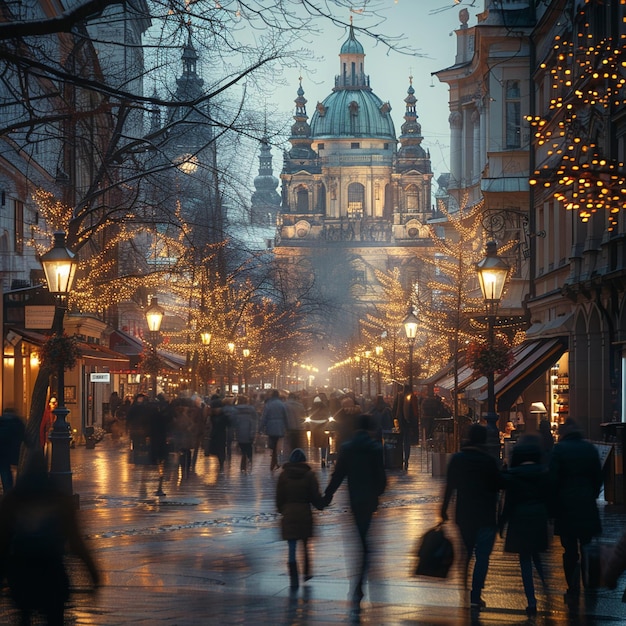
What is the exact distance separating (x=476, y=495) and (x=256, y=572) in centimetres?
294

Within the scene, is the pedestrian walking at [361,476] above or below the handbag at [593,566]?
above

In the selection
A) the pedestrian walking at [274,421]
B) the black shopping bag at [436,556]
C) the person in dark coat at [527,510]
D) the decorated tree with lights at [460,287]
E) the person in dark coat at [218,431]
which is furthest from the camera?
the decorated tree with lights at [460,287]

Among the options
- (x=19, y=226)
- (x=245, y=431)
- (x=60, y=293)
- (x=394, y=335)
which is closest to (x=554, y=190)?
(x=60, y=293)

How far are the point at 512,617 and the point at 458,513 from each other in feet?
3.51

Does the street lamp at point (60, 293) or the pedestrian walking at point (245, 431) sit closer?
the street lamp at point (60, 293)

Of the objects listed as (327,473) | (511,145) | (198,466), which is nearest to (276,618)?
(327,473)

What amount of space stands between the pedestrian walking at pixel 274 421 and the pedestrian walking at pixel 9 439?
28.0 ft

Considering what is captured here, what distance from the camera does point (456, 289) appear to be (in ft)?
119

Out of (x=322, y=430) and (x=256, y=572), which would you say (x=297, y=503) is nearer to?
(x=256, y=572)

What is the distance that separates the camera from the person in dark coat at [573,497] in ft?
39.3

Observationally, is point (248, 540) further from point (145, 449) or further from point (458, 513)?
point (145, 449)

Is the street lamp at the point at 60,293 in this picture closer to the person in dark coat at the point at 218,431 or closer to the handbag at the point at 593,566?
the person in dark coat at the point at 218,431

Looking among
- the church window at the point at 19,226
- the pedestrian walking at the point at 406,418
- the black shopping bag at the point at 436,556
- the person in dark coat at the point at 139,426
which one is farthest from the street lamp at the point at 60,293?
the church window at the point at 19,226

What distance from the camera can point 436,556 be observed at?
1123 centimetres
